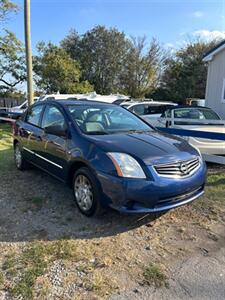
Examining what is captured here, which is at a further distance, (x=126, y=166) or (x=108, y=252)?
(x=126, y=166)

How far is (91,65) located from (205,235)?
34200mm

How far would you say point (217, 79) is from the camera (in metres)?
13.2

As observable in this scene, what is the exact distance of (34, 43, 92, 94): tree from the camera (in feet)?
86.3

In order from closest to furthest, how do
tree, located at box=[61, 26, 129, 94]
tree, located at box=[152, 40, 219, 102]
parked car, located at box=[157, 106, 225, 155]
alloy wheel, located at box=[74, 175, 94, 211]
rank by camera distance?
alloy wheel, located at box=[74, 175, 94, 211] → parked car, located at box=[157, 106, 225, 155] → tree, located at box=[152, 40, 219, 102] → tree, located at box=[61, 26, 129, 94]

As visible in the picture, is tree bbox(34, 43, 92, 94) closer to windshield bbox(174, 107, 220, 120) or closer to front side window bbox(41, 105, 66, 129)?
windshield bbox(174, 107, 220, 120)

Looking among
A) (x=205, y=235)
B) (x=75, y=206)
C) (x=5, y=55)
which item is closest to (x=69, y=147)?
(x=75, y=206)

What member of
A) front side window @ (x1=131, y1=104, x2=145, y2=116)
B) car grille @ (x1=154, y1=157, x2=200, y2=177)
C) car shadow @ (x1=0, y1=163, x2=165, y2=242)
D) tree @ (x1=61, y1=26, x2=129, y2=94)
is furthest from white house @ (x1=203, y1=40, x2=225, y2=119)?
tree @ (x1=61, y1=26, x2=129, y2=94)

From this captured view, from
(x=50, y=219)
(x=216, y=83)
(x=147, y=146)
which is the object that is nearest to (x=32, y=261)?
(x=50, y=219)

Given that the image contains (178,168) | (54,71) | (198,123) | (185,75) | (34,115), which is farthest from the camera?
(185,75)

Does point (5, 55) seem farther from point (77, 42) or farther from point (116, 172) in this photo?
point (116, 172)

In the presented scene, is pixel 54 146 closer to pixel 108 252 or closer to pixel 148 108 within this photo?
pixel 108 252

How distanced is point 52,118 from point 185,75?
100ft

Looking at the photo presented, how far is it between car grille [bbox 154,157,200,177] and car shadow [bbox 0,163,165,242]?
756mm

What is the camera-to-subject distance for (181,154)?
13.3ft
